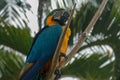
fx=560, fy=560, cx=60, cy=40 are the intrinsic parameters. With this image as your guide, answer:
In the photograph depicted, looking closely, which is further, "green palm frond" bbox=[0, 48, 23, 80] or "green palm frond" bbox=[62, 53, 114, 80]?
"green palm frond" bbox=[62, 53, 114, 80]

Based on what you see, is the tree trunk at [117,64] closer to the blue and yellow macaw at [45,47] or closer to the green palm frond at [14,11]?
the green palm frond at [14,11]

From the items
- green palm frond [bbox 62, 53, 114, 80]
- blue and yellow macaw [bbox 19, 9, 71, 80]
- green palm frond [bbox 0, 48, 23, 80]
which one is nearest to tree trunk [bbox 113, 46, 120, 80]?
green palm frond [bbox 62, 53, 114, 80]

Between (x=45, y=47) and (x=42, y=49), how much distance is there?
4 cm

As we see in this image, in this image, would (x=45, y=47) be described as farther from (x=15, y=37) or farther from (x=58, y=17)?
(x=15, y=37)

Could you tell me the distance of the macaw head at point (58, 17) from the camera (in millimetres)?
4449

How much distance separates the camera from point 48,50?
14.3 feet

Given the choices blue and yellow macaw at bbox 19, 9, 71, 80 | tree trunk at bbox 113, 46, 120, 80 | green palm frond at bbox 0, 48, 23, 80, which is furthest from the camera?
tree trunk at bbox 113, 46, 120, 80

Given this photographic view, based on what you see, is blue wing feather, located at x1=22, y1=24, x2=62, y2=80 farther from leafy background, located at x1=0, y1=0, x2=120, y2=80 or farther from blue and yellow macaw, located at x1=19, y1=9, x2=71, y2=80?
leafy background, located at x1=0, y1=0, x2=120, y2=80

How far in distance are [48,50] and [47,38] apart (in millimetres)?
151

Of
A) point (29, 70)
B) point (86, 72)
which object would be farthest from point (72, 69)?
point (29, 70)

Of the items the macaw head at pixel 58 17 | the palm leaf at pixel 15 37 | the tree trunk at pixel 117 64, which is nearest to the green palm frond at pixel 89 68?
the tree trunk at pixel 117 64

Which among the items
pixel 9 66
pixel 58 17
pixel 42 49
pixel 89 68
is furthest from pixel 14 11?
pixel 42 49

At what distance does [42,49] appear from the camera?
4.40 meters

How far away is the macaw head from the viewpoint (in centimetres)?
445
